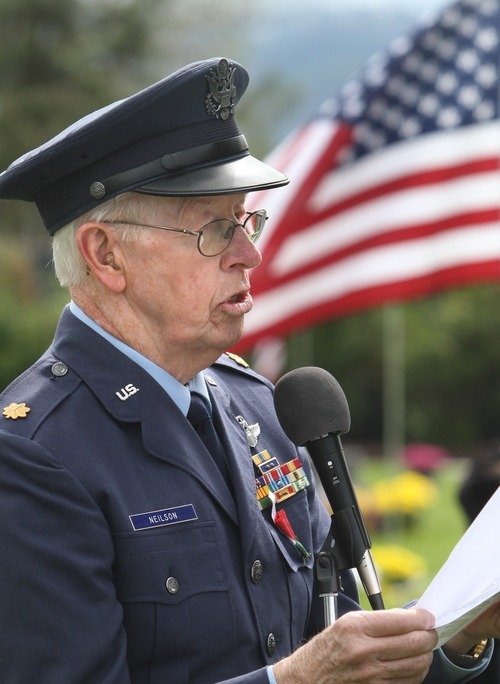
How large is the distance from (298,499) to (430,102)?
5747mm

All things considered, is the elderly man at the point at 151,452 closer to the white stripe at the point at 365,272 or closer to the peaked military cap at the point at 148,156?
the peaked military cap at the point at 148,156

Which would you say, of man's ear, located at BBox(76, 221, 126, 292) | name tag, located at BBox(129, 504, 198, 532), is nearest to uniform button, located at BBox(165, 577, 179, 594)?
name tag, located at BBox(129, 504, 198, 532)

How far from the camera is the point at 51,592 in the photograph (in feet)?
7.22

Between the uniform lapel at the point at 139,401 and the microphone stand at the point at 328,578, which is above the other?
the uniform lapel at the point at 139,401

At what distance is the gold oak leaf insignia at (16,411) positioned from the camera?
7.74ft

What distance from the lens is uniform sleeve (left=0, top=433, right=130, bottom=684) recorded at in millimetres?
2189

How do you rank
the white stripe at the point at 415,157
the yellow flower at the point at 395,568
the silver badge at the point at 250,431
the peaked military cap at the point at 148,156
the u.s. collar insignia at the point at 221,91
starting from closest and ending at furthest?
the peaked military cap at the point at 148,156
the u.s. collar insignia at the point at 221,91
the silver badge at the point at 250,431
the white stripe at the point at 415,157
the yellow flower at the point at 395,568

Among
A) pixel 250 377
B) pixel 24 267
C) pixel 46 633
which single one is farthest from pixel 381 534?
pixel 24 267

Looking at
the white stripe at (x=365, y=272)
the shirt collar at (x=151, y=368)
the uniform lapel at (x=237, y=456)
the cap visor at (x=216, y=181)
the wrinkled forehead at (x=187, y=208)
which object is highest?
the cap visor at (x=216, y=181)

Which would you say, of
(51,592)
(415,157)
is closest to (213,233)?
(51,592)

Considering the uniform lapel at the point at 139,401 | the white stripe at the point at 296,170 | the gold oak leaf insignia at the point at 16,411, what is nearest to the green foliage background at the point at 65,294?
the white stripe at the point at 296,170

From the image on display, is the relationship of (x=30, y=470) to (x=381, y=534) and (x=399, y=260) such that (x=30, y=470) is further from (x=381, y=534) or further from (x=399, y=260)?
(x=381, y=534)

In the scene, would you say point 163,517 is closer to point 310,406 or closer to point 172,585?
point 172,585

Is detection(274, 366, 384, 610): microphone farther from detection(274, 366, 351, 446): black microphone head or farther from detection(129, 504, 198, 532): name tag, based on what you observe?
detection(129, 504, 198, 532): name tag
